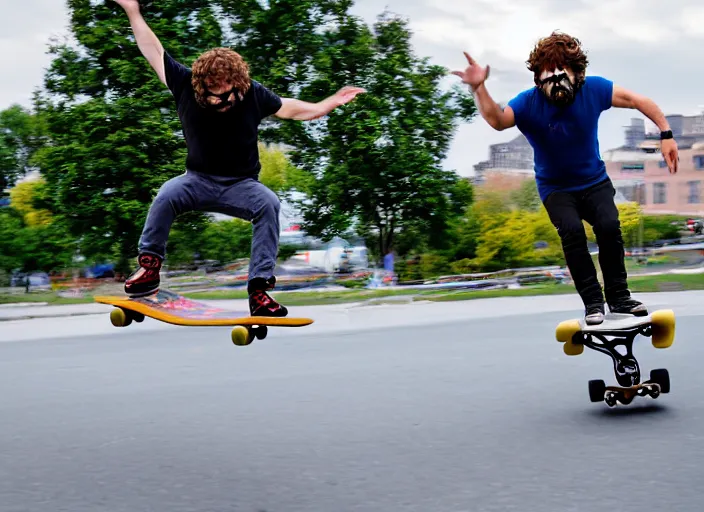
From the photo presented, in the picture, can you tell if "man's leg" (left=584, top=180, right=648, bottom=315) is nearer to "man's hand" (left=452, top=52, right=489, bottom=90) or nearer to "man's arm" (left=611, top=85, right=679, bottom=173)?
"man's arm" (left=611, top=85, right=679, bottom=173)

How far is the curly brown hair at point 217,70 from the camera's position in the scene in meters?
6.08

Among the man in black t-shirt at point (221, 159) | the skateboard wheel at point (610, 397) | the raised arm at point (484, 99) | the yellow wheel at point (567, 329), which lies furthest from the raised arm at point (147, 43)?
the skateboard wheel at point (610, 397)

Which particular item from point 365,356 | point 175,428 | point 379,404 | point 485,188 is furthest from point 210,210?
point 485,188

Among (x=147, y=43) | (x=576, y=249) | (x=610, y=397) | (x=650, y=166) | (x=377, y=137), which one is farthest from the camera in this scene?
(x=377, y=137)

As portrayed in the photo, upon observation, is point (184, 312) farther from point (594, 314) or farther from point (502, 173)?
point (502, 173)

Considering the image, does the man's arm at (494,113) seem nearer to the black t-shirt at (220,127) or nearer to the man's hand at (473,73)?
the man's hand at (473,73)

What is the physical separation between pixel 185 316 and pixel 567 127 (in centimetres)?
270

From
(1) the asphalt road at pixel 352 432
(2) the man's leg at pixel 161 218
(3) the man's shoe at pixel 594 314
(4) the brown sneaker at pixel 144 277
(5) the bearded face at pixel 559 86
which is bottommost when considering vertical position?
(1) the asphalt road at pixel 352 432

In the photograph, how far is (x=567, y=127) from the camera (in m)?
7.12

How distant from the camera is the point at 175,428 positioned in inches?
689

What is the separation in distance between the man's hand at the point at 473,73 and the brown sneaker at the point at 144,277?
81.6 inches

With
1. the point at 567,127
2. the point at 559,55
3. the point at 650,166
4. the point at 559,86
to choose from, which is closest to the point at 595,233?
the point at 567,127

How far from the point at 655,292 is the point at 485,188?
21564mm

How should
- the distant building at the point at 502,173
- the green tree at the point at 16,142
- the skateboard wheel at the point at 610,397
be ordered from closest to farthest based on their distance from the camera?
1. the skateboard wheel at the point at 610,397
2. the distant building at the point at 502,173
3. the green tree at the point at 16,142
